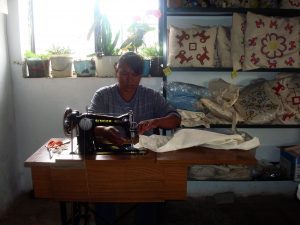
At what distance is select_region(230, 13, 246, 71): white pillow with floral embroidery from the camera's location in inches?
93.1

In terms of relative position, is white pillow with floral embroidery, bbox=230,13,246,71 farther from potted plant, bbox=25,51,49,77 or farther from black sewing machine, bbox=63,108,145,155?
potted plant, bbox=25,51,49,77

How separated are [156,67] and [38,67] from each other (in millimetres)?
994

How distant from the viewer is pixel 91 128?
5.11 feet

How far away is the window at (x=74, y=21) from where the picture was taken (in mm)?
2727

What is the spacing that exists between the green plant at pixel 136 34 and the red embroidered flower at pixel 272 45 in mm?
899

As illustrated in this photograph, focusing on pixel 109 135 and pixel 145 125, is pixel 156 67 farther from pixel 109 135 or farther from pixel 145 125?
pixel 109 135

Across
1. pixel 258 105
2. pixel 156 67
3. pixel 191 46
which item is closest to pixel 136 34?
pixel 156 67

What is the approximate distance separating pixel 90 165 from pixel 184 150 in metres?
0.49

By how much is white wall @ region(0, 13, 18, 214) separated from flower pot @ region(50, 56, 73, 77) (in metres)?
0.36

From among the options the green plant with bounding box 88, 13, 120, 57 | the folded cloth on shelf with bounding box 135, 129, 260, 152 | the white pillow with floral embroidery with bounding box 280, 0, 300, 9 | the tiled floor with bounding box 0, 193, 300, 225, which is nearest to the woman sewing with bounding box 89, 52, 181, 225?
the folded cloth on shelf with bounding box 135, 129, 260, 152

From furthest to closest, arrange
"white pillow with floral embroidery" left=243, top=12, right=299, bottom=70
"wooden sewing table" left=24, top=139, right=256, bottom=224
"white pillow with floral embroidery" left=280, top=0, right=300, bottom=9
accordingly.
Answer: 1. "white pillow with floral embroidery" left=280, top=0, right=300, bottom=9
2. "white pillow with floral embroidery" left=243, top=12, right=299, bottom=70
3. "wooden sewing table" left=24, top=139, right=256, bottom=224

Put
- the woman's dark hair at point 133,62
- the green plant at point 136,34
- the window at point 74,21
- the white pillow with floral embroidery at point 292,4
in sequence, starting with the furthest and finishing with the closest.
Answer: the window at point 74,21 < the green plant at point 136,34 < the white pillow with floral embroidery at point 292,4 < the woman's dark hair at point 133,62

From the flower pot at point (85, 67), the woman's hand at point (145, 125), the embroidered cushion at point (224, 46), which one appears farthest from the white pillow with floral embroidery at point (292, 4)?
the flower pot at point (85, 67)

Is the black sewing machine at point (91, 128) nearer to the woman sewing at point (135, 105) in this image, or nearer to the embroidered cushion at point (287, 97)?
the woman sewing at point (135, 105)
